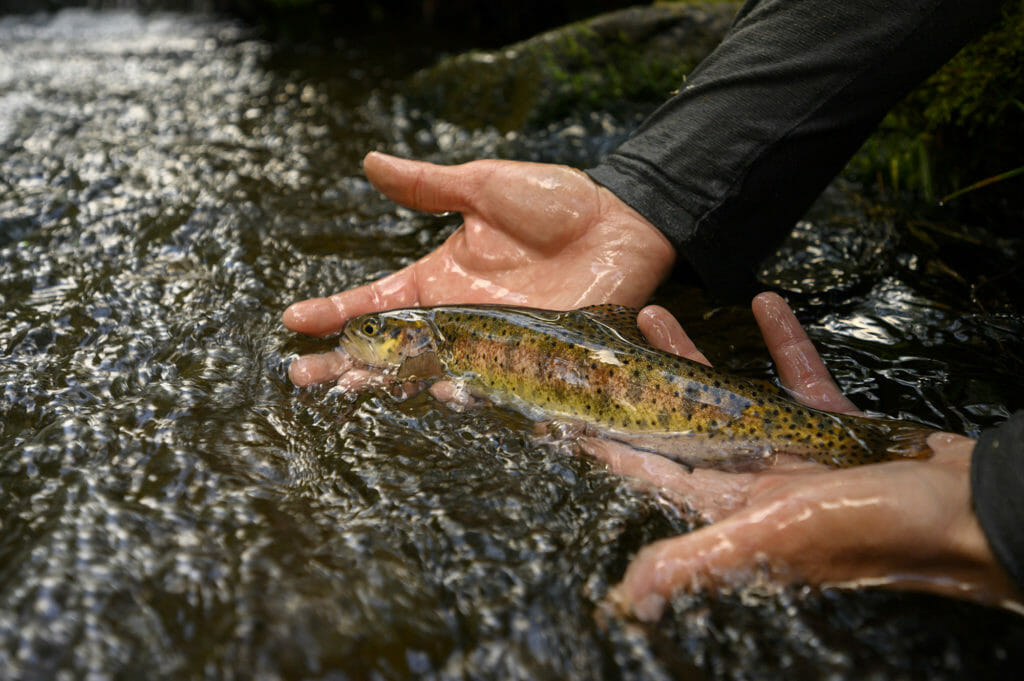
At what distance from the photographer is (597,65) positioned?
6.39 m

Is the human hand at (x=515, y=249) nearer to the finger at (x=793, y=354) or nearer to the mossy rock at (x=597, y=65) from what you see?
the finger at (x=793, y=354)

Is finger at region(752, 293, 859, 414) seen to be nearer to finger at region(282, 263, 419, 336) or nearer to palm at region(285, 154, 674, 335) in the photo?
palm at region(285, 154, 674, 335)

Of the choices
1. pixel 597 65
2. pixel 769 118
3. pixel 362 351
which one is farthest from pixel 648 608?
pixel 597 65

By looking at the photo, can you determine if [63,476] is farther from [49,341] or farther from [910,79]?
[910,79]

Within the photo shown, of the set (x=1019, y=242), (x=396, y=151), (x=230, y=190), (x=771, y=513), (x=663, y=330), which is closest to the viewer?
(x=771, y=513)

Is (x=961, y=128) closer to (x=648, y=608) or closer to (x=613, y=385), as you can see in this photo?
(x=613, y=385)

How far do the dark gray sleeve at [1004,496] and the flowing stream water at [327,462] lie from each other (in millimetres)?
262

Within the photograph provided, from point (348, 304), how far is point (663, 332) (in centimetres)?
157

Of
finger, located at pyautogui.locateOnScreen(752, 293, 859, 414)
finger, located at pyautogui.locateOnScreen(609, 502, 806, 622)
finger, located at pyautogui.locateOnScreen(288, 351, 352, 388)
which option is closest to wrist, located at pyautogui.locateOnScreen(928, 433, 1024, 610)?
finger, located at pyautogui.locateOnScreen(609, 502, 806, 622)

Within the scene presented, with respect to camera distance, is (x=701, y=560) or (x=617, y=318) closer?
(x=701, y=560)

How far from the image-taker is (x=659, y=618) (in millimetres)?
2219

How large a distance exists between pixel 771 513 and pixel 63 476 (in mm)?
2426

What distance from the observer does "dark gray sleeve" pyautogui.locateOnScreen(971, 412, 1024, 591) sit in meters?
2.14

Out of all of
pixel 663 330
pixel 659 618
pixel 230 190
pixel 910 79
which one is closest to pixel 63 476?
pixel 659 618
